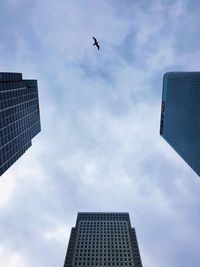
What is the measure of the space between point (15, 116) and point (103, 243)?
89.8 meters

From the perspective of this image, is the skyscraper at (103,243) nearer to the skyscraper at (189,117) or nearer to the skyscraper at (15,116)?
the skyscraper at (189,117)

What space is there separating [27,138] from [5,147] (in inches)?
1272

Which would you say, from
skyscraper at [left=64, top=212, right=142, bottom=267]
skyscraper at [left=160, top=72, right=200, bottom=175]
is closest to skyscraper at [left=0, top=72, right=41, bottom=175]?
skyscraper at [left=64, top=212, right=142, bottom=267]

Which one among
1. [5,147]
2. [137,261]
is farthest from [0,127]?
[137,261]

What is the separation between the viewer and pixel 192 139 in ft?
554

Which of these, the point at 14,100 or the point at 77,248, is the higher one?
the point at 14,100

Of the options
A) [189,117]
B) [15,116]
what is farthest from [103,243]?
[189,117]

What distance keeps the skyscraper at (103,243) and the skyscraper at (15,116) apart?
65521 mm

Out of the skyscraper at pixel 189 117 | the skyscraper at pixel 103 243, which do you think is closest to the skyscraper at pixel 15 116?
the skyscraper at pixel 103 243

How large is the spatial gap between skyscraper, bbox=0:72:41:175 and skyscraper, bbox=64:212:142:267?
65.5 metres

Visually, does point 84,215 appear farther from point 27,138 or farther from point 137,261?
point 27,138

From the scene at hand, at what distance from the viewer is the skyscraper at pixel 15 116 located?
374 feet

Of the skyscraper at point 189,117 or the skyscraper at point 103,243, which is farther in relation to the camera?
the skyscraper at point 189,117

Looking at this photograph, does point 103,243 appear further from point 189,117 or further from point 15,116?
point 189,117
